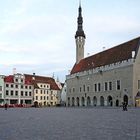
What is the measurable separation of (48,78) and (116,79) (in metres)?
38.6

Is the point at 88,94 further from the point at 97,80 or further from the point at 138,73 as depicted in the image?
the point at 138,73

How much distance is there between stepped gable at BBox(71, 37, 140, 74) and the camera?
62.6 meters

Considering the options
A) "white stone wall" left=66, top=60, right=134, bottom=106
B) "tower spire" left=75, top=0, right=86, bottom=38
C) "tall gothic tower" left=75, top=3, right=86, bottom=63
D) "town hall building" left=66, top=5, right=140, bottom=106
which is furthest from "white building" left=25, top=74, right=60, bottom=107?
"tower spire" left=75, top=0, right=86, bottom=38

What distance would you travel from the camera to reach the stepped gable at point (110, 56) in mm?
62631

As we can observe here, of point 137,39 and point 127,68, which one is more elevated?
point 137,39

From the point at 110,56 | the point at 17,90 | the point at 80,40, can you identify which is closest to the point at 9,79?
the point at 17,90

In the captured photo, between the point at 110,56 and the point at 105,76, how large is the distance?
16.9 ft

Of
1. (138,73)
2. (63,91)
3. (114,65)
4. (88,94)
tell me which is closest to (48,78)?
(63,91)

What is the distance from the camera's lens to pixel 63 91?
100 m

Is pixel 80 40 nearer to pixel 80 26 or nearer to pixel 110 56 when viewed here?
pixel 80 26

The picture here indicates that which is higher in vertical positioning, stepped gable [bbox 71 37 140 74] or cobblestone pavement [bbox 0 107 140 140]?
stepped gable [bbox 71 37 140 74]

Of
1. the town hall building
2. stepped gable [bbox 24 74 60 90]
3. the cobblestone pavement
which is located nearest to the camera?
the cobblestone pavement

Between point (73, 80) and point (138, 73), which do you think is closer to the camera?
point (138, 73)

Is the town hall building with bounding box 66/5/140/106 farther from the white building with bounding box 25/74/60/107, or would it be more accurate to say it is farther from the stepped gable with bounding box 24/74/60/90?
the stepped gable with bounding box 24/74/60/90
